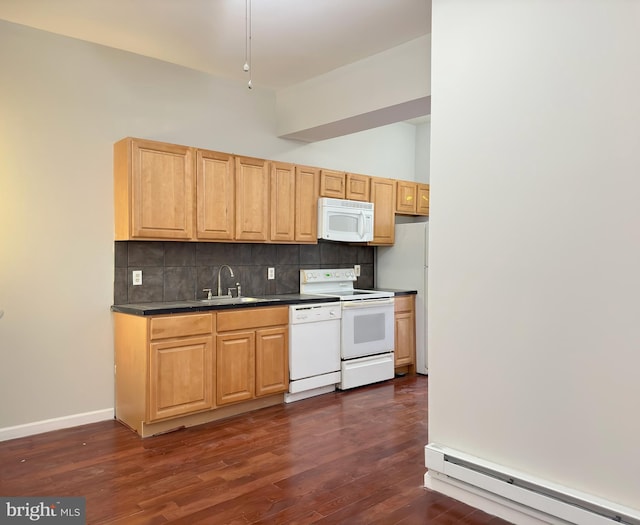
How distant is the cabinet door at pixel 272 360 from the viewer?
4.00 m

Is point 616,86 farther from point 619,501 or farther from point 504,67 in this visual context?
point 619,501

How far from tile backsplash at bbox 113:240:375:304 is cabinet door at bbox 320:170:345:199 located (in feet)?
1.85

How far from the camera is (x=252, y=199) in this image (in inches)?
168

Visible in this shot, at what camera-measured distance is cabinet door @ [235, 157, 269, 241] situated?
4.17 metres

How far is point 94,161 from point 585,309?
3394mm

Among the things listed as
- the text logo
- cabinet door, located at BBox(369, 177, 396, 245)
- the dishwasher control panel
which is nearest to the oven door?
the dishwasher control panel

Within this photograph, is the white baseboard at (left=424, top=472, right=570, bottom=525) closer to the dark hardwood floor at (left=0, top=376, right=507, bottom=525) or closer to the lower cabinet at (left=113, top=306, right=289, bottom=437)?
the dark hardwood floor at (left=0, top=376, right=507, bottom=525)

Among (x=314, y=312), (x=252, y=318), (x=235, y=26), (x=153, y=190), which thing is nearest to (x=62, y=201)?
(x=153, y=190)

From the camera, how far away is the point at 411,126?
632 centimetres

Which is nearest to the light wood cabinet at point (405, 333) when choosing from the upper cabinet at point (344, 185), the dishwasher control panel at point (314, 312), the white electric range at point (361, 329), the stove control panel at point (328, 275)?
the white electric range at point (361, 329)

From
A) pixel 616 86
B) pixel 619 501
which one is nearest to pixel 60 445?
pixel 619 501

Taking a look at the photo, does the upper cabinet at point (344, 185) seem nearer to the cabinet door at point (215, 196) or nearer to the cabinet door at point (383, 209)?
the cabinet door at point (383, 209)

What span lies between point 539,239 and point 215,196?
260 centimetres

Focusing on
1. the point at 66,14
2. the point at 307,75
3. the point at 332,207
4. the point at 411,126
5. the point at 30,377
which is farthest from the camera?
the point at 411,126
